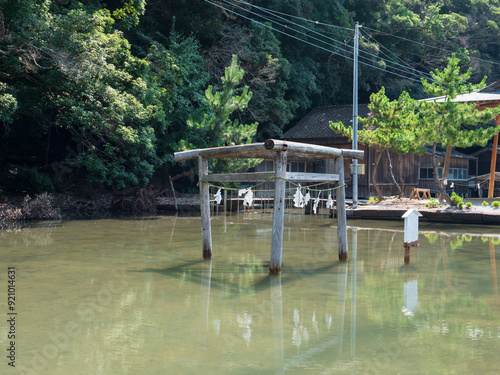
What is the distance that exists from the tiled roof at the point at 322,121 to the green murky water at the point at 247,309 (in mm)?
17590

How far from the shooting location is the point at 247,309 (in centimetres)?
686

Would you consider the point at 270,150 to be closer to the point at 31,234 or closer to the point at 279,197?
the point at 279,197

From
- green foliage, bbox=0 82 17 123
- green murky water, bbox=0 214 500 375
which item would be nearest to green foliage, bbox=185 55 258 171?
green foliage, bbox=0 82 17 123

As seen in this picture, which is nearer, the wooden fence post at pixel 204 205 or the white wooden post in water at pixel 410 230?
the white wooden post in water at pixel 410 230

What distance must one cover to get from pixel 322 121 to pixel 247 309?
25.0 meters

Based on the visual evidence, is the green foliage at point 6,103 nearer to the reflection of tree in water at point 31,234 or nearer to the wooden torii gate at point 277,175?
the reflection of tree in water at point 31,234

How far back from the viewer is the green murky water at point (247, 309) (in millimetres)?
4945

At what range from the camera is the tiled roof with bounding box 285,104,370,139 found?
97.8 feet

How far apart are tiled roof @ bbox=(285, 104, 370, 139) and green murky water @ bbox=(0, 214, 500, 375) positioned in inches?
693

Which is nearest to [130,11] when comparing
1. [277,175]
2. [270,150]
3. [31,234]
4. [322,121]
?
[31,234]

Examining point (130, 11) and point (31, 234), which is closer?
point (31, 234)

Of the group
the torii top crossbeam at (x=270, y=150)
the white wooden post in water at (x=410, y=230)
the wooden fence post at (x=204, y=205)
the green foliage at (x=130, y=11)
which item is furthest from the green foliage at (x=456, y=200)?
the green foliage at (x=130, y=11)

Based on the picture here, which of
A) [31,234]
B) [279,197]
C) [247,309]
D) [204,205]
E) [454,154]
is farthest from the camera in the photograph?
[454,154]

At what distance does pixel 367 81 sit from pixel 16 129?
78.6 feet
